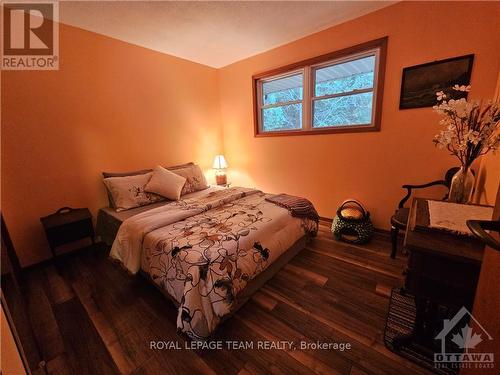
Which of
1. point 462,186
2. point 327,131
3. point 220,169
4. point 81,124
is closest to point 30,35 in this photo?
point 81,124

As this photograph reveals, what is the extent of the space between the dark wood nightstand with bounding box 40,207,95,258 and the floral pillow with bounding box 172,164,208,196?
1105 millimetres

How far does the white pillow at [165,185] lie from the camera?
8.54 feet

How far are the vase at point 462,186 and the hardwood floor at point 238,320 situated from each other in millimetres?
842

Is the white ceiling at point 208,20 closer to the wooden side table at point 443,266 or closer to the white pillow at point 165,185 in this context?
the white pillow at point 165,185

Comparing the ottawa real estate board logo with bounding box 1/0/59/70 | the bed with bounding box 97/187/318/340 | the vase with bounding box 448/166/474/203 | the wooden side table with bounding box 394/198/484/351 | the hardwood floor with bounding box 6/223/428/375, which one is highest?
the ottawa real estate board logo with bounding box 1/0/59/70

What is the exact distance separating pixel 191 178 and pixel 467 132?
9.29 feet

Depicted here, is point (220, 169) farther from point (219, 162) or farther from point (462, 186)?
point (462, 186)

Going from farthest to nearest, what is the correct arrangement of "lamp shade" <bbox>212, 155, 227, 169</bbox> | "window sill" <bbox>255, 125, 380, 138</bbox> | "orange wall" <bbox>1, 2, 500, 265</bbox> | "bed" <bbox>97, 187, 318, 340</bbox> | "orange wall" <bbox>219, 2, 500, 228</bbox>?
"lamp shade" <bbox>212, 155, 227, 169</bbox>
"window sill" <bbox>255, 125, 380, 138</bbox>
"orange wall" <bbox>1, 2, 500, 265</bbox>
"orange wall" <bbox>219, 2, 500, 228</bbox>
"bed" <bbox>97, 187, 318, 340</bbox>

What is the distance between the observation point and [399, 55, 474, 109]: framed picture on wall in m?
1.92

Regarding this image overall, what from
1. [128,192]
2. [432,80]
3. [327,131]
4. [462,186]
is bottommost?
[128,192]

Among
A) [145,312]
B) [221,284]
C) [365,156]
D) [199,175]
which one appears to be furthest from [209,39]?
[145,312]

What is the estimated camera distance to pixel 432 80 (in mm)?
2049

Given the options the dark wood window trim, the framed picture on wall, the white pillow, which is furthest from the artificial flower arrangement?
the white pillow

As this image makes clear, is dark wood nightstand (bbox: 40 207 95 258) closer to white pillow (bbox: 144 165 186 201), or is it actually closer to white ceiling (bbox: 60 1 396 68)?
white pillow (bbox: 144 165 186 201)
